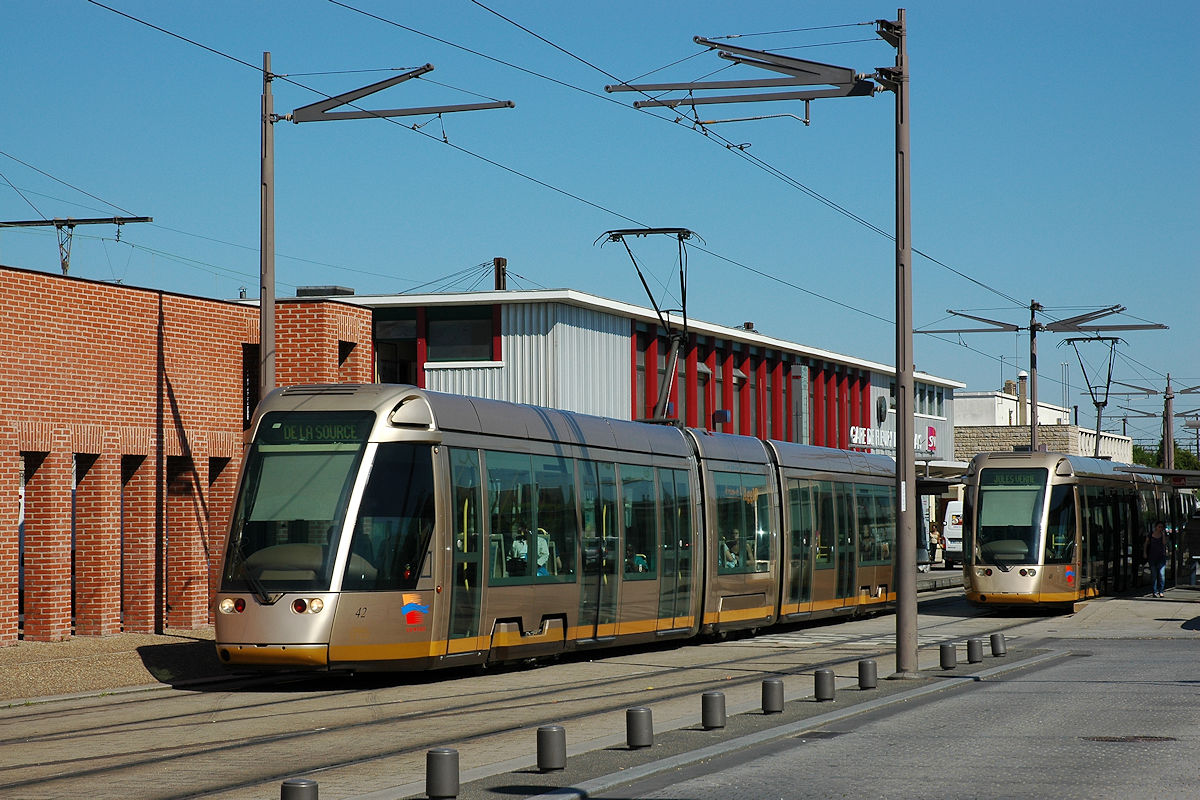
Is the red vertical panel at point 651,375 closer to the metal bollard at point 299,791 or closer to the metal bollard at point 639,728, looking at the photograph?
the metal bollard at point 639,728

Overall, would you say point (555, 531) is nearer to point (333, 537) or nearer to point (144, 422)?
point (333, 537)

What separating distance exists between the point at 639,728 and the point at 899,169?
27.3 feet

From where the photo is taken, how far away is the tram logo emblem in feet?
52.0

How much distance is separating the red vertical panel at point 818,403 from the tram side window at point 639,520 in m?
41.8

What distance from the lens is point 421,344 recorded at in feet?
143

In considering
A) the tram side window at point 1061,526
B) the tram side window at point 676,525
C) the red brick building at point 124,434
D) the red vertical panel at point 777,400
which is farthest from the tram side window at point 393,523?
the red vertical panel at point 777,400

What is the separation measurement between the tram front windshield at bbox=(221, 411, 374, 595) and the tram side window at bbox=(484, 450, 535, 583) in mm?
1930

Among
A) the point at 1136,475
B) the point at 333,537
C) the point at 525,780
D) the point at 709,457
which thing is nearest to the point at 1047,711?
the point at 525,780

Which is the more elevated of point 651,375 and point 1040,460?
point 651,375

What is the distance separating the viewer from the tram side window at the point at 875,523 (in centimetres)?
2894

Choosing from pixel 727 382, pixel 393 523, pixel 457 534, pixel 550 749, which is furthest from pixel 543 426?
pixel 727 382

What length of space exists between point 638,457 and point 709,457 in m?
2.56

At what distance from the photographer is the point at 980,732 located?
39.7 ft

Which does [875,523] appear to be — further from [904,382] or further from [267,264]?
[267,264]
